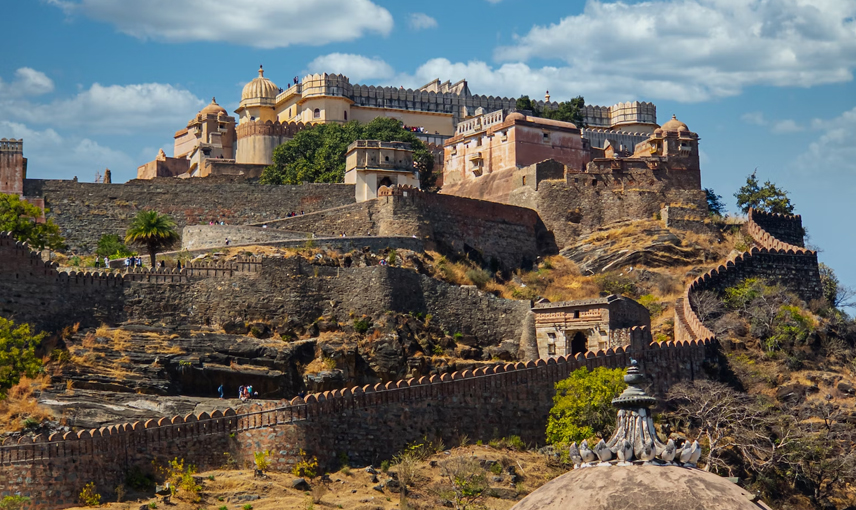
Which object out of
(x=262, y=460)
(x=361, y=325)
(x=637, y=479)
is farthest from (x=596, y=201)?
(x=637, y=479)

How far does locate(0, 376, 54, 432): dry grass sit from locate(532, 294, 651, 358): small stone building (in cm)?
1730

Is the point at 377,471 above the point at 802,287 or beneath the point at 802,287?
beneath

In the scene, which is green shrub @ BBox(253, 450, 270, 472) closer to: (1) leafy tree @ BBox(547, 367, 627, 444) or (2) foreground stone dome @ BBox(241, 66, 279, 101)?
(1) leafy tree @ BBox(547, 367, 627, 444)

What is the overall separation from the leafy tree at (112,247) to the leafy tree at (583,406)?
73.3ft

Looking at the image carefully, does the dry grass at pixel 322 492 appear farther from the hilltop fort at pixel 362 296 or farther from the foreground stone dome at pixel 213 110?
the foreground stone dome at pixel 213 110

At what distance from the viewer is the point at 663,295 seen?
5584 cm

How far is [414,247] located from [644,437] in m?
36.5

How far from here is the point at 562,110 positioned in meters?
86.1

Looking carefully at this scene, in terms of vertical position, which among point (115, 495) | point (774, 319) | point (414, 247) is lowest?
point (115, 495)

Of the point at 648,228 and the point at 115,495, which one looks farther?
the point at 648,228

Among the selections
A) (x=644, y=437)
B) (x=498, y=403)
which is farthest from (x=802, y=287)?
A: (x=644, y=437)

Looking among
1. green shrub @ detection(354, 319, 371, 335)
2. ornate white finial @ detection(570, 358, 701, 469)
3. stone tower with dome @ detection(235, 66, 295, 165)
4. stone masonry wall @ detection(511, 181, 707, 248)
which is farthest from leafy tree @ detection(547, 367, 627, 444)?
stone tower with dome @ detection(235, 66, 295, 165)

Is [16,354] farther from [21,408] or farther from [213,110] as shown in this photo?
[213,110]

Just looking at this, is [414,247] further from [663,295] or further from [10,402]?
[10,402]
